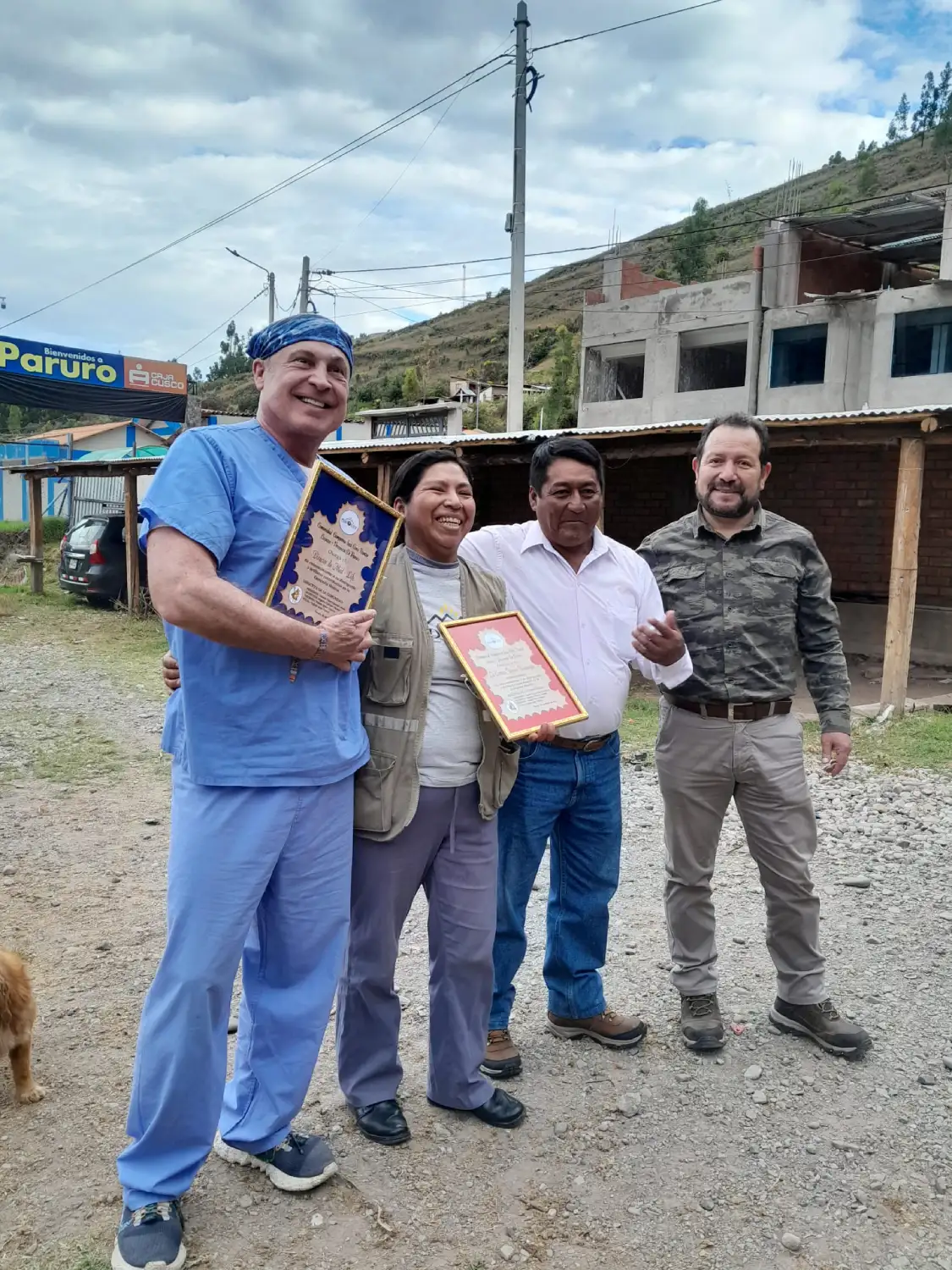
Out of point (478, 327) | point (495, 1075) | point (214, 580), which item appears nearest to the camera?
point (214, 580)

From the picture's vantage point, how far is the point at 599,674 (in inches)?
107

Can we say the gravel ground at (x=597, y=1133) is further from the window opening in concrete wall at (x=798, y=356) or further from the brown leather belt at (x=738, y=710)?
the window opening in concrete wall at (x=798, y=356)

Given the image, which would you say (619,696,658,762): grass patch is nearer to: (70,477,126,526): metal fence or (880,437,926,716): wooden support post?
(880,437,926,716): wooden support post

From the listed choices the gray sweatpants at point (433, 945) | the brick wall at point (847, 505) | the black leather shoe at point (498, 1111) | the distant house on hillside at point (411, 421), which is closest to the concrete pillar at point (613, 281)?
the distant house on hillside at point (411, 421)

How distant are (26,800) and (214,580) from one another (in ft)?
15.0

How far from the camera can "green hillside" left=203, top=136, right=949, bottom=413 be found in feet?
189

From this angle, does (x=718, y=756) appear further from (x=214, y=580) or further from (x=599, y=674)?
(x=214, y=580)

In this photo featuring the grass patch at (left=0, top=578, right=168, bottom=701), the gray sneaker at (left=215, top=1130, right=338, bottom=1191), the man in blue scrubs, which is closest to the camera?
the man in blue scrubs

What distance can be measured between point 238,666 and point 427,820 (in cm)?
69

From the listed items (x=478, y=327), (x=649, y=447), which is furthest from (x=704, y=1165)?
(x=478, y=327)

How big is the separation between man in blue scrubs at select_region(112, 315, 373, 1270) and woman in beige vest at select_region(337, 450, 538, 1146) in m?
0.20

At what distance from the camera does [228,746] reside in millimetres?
1962

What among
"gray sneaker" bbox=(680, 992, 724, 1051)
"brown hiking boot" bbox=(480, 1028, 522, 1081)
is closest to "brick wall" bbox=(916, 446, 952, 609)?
"gray sneaker" bbox=(680, 992, 724, 1051)

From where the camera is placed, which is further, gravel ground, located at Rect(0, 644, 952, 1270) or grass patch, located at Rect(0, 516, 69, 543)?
grass patch, located at Rect(0, 516, 69, 543)
